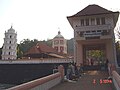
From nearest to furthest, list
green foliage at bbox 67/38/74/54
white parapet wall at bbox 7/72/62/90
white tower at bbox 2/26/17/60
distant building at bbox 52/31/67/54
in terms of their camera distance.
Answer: white parapet wall at bbox 7/72/62/90, white tower at bbox 2/26/17/60, distant building at bbox 52/31/67/54, green foliage at bbox 67/38/74/54

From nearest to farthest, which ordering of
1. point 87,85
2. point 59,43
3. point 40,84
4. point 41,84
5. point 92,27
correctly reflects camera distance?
point 40,84, point 41,84, point 87,85, point 92,27, point 59,43

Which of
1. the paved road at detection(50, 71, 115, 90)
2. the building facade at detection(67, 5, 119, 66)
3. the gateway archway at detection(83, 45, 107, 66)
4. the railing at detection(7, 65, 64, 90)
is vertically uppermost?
the building facade at detection(67, 5, 119, 66)

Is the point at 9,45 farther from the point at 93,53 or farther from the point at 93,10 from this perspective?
the point at 93,10

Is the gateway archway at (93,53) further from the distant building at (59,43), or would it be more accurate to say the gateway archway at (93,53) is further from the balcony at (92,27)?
the distant building at (59,43)

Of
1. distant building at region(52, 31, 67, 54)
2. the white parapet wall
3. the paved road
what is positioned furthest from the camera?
distant building at region(52, 31, 67, 54)

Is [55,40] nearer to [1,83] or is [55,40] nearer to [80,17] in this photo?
[1,83]

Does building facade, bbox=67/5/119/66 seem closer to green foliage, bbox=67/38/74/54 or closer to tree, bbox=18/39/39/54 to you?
tree, bbox=18/39/39/54

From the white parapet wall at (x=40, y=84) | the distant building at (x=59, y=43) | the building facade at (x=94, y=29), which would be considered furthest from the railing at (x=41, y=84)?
the distant building at (x=59, y=43)

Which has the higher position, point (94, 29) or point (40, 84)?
point (94, 29)

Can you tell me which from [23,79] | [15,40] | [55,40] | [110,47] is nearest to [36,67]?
[23,79]

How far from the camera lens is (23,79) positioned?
31.6 meters

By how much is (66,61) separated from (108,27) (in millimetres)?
8623

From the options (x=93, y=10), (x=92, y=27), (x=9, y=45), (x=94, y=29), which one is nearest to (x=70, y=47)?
(x=9, y=45)

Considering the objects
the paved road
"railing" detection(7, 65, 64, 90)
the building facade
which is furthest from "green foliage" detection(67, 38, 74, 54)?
"railing" detection(7, 65, 64, 90)
